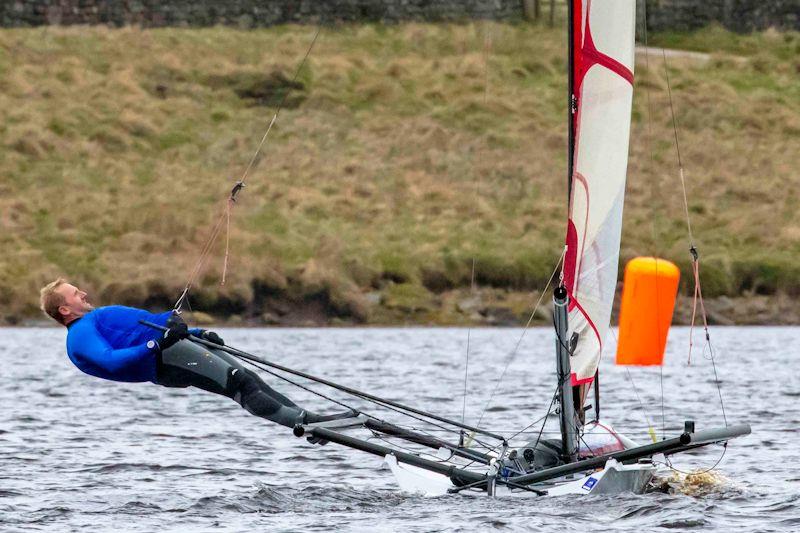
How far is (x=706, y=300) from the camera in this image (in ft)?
135

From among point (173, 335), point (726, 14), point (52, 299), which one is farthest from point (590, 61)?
point (726, 14)

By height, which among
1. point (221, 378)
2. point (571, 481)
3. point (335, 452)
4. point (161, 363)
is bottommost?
point (335, 452)

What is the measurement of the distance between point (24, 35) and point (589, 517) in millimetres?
51206

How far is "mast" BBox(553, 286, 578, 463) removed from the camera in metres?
14.8

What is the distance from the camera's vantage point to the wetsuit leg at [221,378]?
1413 cm

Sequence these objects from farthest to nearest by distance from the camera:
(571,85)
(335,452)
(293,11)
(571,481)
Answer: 1. (293,11)
2. (335,452)
3. (571,85)
4. (571,481)

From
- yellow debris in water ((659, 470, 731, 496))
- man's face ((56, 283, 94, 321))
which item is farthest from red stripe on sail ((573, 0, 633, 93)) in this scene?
man's face ((56, 283, 94, 321))

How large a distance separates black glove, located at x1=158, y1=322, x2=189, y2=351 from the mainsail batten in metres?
3.17

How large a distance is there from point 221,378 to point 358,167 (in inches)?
1487

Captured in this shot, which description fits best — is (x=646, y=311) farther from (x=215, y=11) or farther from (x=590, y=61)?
(x=215, y=11)

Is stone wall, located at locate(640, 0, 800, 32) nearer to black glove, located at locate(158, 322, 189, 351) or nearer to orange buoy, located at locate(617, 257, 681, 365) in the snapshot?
orange buoy, located at locate(617, 257, 681, 365)

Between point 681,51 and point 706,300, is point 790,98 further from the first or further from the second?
point 706,300

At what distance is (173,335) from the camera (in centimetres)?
1402

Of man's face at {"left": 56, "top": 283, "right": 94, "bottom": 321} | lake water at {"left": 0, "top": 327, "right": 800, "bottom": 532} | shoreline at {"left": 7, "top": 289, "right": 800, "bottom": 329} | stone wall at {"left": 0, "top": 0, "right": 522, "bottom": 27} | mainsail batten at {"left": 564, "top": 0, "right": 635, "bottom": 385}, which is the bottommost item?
shoreline at {"left": 7, "top": 289, "right": 800, "bottom": 329}
